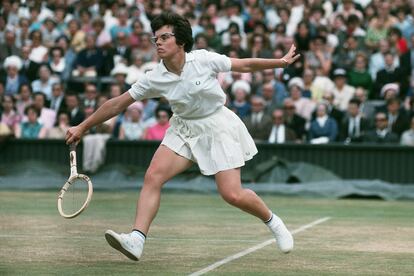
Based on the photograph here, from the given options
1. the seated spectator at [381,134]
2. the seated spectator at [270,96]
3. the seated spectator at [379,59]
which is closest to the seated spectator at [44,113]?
the seated spectator at [270,96]

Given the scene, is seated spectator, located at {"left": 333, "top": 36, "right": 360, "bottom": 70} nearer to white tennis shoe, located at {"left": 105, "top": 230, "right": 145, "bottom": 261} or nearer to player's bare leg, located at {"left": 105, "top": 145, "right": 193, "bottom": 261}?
player's bare leg, located at {"left": 105, "top": 145, "right": 193, "bottom": 261}

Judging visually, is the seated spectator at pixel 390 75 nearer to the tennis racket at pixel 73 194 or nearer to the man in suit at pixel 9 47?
the tennis racket at pixel 73 194

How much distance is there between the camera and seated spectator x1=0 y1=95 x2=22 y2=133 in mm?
20500

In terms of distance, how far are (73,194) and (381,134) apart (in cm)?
878

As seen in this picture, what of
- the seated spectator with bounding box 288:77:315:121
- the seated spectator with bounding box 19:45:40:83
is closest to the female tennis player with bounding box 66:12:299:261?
the seated spectator with bounding box 288:77:315:121

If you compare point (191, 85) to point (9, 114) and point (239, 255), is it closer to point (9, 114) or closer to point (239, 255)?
point (239, 255)

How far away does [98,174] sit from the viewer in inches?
741

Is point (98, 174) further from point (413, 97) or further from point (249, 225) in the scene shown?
point (249, 225)

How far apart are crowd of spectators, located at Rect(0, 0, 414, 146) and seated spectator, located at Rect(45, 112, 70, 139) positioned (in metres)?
0.03

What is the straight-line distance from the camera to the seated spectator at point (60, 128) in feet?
65.0

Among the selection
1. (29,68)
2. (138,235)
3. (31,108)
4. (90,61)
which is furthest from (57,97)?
(138,235)

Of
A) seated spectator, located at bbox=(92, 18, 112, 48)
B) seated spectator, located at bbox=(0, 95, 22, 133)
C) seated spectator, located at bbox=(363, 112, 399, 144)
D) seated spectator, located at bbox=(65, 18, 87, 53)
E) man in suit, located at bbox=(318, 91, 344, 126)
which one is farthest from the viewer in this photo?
seated spectator, located at bbox=(65, 18, 87, 53)

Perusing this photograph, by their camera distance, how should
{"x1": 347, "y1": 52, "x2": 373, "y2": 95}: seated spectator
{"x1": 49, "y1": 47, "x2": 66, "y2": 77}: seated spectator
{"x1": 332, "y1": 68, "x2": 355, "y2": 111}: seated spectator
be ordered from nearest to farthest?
{"x1": 332, "y1": 68, "x2": 355, "y2": 111}: seated spectator → {"x1": 347, "y1": 52, "x2": 373, "y2": 95}: seated spectator → {"x1": 49, "y1": 47, "x2": 66, "y2": 77}: seated spectator

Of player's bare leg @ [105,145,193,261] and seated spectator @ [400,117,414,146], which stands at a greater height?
player's bare leg @ [105,145,193,261]
